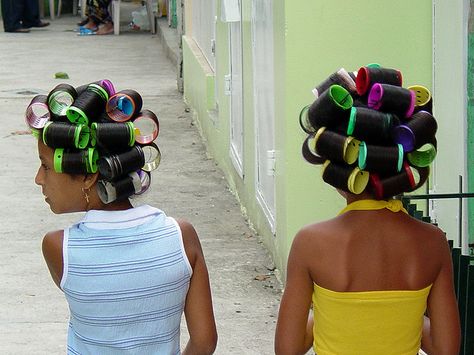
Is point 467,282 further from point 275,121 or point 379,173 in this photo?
point 275,121

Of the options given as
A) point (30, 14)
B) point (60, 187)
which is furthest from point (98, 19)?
point (60, 187)

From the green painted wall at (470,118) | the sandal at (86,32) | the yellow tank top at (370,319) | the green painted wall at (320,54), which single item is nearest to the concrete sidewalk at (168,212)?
the green painted wall at (320,54)

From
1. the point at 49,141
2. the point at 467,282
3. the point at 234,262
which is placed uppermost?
the point at 49,141

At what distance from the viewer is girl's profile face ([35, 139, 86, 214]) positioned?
10.2ft

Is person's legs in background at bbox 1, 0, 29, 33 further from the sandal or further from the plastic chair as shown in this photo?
the plastic chair

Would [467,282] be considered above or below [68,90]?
below

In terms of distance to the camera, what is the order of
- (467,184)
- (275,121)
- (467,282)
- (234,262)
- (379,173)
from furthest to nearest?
(234,262), (275,121), (467,184), (467,282), (379,173)

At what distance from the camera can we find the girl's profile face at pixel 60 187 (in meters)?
3.12

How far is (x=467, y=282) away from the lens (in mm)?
4441

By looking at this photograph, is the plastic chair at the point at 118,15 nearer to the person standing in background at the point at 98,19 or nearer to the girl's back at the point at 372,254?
the person standing in background at the point at 98,19

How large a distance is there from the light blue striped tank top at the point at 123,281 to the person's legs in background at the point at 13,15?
57.6 feet

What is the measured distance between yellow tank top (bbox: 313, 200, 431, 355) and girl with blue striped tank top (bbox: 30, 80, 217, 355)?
348 millimetres

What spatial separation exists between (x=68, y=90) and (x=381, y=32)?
3142 millimetres

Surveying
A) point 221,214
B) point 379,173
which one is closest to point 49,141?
point 379,173
